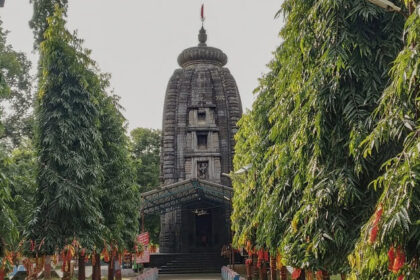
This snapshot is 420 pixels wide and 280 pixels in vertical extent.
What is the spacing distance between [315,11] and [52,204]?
8.80 m

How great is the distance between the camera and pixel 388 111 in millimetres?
5059

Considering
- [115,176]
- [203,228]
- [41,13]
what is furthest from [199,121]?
[41,13]

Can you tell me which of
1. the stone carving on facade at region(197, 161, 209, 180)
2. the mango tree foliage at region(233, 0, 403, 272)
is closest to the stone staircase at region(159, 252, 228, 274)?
the stone carving on facade at region(197, 161, 209, 180)

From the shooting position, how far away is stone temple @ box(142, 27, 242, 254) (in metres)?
32.0

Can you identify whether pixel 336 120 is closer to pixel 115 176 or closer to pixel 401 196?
pixel 401 196

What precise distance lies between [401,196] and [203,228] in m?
31.6

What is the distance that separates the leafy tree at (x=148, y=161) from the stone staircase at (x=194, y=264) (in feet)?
32.7

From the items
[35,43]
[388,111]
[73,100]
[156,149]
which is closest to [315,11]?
[388,111]

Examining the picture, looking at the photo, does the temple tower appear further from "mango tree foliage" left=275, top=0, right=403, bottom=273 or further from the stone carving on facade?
"mango tree foliage" left=275, top=0, right=403, bottom=273

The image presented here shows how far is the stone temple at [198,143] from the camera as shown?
32.0 metres

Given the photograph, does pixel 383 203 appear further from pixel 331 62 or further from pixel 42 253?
pixel 42 253

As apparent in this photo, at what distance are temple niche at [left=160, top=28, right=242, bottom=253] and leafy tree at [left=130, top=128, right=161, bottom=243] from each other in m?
6.51

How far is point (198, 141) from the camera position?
1345 inches

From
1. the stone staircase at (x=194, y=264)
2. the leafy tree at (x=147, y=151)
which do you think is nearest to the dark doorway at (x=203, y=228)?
the stone staircase at (x=194, y=264)
